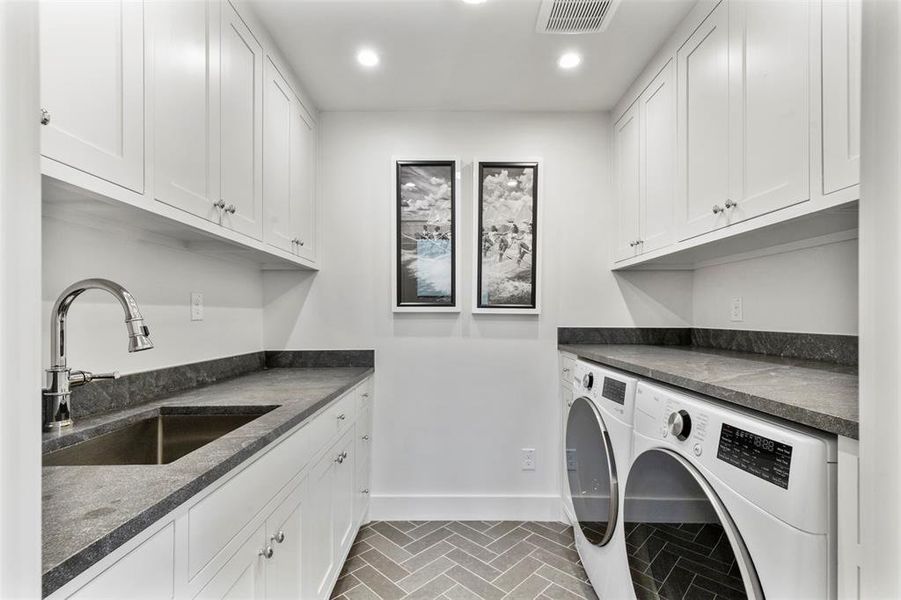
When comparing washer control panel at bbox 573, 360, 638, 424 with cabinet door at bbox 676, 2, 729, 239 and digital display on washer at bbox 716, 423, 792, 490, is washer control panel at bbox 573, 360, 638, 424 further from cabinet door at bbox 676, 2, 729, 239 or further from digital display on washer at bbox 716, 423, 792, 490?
cabinet door at bbox 676, 2, 729, 239

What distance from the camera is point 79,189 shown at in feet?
2.90

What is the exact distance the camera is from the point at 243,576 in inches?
36.5

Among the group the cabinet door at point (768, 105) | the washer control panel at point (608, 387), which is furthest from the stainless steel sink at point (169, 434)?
the cabinet door at point (768, 105)

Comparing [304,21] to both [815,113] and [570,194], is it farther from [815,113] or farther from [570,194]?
[815,113]

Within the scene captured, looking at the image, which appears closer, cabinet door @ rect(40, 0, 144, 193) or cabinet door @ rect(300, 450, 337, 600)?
cabinet door @ rect(40, 0, 144, 193)

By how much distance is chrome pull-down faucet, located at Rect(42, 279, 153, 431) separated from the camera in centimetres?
92

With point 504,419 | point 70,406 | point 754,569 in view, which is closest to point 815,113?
point 754,569

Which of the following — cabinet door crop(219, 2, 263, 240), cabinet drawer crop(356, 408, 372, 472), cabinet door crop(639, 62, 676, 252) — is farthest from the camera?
cabinet drawer crop(356, 408, 372, 472)

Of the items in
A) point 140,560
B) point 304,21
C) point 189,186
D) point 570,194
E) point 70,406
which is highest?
point 304,21

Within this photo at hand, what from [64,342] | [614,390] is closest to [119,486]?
[64,342]

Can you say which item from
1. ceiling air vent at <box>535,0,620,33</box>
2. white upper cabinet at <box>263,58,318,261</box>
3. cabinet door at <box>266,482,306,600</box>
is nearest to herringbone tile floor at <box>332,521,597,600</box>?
cabinet door at <box>266,482,306,600</box>

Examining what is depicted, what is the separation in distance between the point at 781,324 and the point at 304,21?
2.46m

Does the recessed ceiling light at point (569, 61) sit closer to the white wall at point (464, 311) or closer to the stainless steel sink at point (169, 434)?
the white wall at point (464, 311)

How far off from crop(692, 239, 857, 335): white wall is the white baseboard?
4.84 ft
